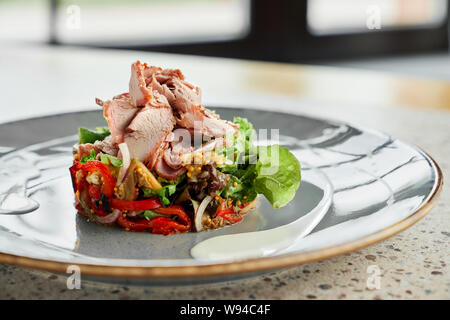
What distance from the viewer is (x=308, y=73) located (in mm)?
4656

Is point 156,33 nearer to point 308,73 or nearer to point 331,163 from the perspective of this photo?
point 308,73

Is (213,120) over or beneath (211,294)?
over

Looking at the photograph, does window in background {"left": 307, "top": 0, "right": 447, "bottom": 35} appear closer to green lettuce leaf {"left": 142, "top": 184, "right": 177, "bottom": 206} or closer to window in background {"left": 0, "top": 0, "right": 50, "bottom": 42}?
window in background {"left": 0, "top": 0, "right": 50, "bottom": 42}

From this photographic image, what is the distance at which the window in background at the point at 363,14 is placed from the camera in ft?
34.0

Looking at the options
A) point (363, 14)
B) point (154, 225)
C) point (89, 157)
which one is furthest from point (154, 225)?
point (363, 14)

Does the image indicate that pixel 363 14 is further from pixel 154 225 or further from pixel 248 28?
pixel 154 225

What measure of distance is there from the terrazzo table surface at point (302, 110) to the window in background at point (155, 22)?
9.00 feet

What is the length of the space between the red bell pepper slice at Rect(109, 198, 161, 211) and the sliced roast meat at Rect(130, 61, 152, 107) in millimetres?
297

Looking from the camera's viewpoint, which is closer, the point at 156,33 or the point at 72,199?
the point at 72,199

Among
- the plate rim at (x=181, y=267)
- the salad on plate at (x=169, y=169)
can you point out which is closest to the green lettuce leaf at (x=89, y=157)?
the salad on plate at (x=169, y=169)

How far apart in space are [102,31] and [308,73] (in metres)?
5.00

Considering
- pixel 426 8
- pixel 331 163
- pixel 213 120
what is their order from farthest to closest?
pixel 426 8
pixel 331 163
pixel 213 120

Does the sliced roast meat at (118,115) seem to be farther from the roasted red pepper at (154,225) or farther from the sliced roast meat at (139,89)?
the roasted red pepper at (154,225)

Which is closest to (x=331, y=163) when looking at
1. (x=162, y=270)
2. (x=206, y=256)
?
(x=206, y=256)
